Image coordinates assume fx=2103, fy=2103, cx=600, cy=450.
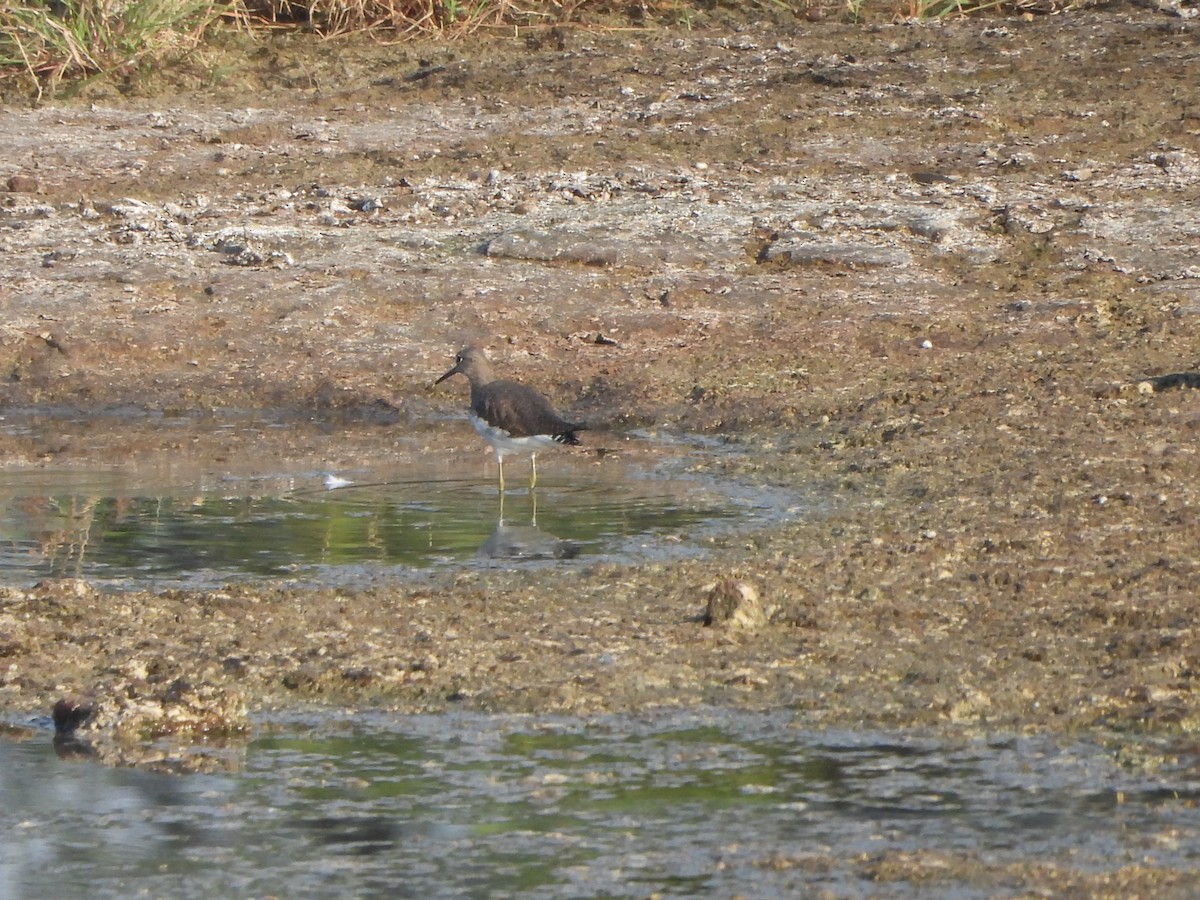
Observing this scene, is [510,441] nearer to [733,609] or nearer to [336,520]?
[336,520]

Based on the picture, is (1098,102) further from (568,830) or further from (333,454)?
(568,830)

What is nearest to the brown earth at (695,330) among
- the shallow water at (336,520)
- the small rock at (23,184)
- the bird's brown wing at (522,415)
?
the small rock at (23,184)

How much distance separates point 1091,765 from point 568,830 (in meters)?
1.12

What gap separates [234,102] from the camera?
39.0 ft

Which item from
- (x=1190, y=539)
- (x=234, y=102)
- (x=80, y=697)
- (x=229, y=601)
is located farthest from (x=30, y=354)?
(x=1190, y=539)

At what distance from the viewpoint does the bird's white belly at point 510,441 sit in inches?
301

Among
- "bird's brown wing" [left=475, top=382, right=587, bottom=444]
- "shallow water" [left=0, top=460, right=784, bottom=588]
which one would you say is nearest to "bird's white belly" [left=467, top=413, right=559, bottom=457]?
"bird's brown wing" [left=475, top=382, right=587, bottom=444]

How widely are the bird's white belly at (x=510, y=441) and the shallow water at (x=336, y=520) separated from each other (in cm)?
13

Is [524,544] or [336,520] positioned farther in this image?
[336,520]

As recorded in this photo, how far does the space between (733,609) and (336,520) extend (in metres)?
2.02

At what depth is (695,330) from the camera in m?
9.48

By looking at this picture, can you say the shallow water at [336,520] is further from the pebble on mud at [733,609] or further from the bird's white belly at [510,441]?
the pebble on mud at [733,609]

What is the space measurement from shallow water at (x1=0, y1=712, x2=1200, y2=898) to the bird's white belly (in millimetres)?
2875

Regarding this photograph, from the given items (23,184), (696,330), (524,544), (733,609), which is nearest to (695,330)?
(696,330)
